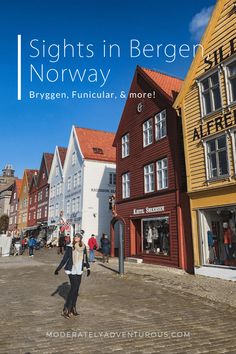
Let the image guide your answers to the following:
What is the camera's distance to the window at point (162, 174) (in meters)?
19.6

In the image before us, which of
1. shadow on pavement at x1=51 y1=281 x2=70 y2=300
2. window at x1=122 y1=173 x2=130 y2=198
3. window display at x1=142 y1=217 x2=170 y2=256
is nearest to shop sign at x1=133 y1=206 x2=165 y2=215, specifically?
window display at x1=142 y1=217 x2=170 y2=256

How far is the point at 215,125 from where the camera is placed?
1531 centimetres

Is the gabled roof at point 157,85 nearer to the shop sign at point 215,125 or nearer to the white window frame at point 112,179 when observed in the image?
the shop sign at point 215,125

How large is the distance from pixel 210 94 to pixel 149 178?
7.27 m

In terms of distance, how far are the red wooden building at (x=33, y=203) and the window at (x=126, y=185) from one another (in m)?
31.4

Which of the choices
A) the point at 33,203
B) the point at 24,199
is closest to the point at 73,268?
the point at 33,203

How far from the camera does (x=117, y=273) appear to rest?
52.3 ft

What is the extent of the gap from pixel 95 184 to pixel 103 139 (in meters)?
6.92

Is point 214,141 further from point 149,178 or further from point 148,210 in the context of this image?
point 148,210

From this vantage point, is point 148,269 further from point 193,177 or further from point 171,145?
point 171,145

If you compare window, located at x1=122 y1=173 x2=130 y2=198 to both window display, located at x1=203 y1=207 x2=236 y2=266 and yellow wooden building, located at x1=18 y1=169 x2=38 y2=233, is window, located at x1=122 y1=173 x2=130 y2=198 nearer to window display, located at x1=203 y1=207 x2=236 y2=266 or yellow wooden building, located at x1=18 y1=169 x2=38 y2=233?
window display, located at x1=203 y1=207 x2=236 y2=266

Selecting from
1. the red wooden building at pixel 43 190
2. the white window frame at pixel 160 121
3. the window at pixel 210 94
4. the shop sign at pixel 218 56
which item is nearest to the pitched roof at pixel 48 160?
the red wooden building at pixel 43 190

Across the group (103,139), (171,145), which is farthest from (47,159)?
(171,145)

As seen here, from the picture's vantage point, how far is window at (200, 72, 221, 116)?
1554cm
